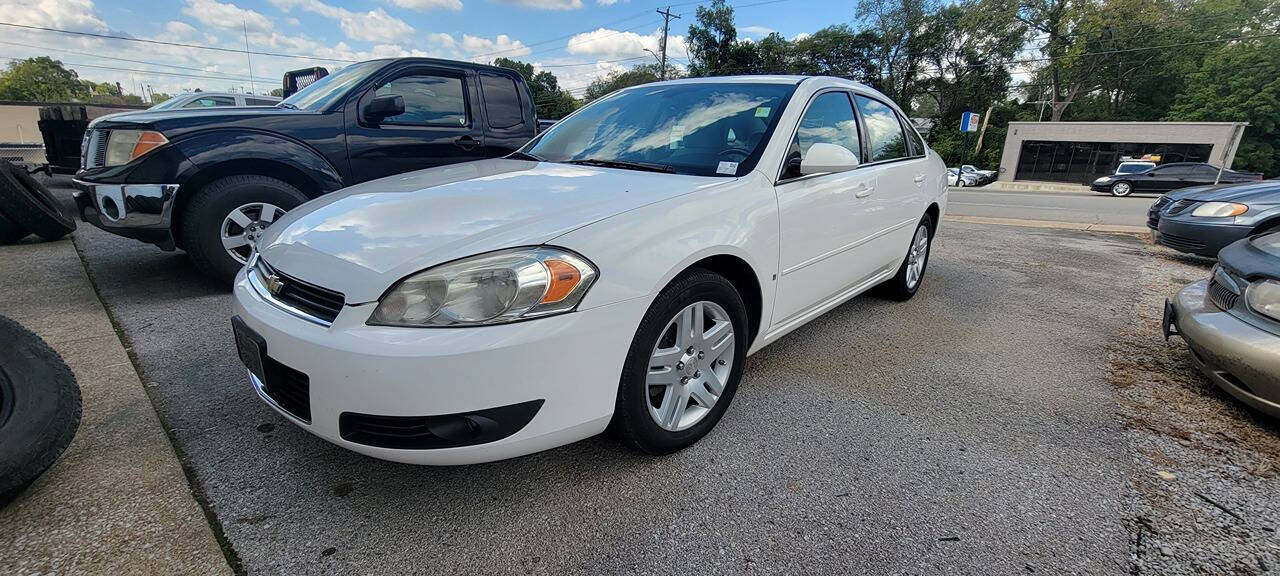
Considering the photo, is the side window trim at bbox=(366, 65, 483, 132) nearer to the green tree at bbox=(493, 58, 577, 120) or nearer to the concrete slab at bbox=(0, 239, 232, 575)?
the concrete slab at bbox=(0, 239, 232, 575)

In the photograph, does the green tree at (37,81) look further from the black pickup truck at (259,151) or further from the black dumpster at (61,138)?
the black pickup truck at (259,151)

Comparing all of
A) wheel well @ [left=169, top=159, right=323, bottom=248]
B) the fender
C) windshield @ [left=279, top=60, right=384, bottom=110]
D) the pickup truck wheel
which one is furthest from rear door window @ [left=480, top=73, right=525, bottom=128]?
the pickup truck wheel

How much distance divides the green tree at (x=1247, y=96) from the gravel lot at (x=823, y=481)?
1970 inches

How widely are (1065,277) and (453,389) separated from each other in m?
5.83

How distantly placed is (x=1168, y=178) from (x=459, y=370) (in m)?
32.2

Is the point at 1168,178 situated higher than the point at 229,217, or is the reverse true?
the point at 1168,178

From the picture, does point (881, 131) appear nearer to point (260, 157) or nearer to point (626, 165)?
point (626, 165)

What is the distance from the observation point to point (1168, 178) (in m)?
24.1

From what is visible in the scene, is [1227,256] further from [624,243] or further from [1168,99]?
[1168,99]

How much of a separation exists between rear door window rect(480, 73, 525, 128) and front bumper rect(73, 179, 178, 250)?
2.31 m

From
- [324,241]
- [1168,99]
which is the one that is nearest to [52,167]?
[324,241]

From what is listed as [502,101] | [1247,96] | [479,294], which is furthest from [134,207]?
[1247,96]

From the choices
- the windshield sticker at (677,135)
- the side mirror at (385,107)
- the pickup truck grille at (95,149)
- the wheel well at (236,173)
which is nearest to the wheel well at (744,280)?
the windshield sticker at (677,135)

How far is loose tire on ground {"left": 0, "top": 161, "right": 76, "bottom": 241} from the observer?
471cm
